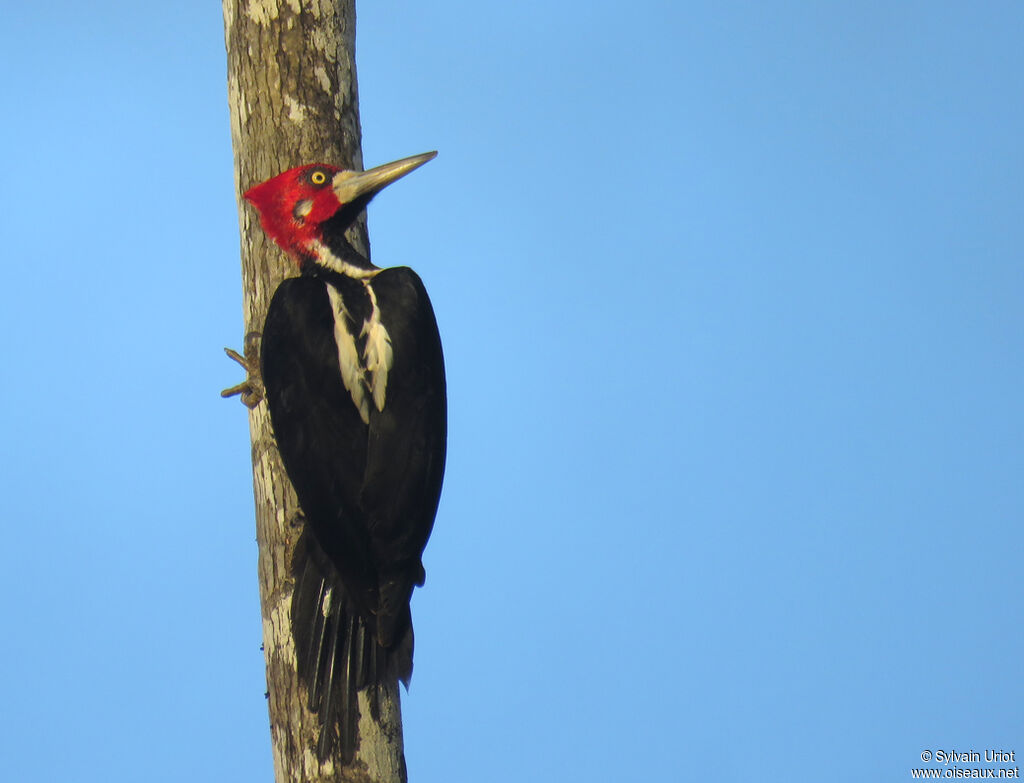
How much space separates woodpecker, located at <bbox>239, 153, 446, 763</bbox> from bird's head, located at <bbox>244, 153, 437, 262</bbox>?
0.21m

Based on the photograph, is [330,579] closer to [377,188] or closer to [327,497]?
[327,497]

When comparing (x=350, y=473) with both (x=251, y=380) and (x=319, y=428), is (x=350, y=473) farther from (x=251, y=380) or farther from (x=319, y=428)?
(x=251, y=380)

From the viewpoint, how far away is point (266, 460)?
134 inches

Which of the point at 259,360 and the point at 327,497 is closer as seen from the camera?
the point at 327,497

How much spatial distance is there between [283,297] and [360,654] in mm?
980

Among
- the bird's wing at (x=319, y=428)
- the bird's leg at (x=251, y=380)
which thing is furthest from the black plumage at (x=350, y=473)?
the bird's leg at (x=251, y=380)

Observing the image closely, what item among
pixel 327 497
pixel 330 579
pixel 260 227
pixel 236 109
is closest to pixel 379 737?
pixel 330 579

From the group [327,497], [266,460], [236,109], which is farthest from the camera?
[236,109]

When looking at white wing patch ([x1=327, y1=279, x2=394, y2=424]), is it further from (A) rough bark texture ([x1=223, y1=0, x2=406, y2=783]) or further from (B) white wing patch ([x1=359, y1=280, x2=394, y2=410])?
(A) rough bark texture ([x1=223, y1=0, x2=406, y2=783])

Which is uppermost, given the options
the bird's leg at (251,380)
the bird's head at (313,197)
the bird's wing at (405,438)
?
the bird's head at (313,197)

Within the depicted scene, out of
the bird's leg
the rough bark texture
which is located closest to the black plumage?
the rough bark texture

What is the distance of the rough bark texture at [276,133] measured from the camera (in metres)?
3.32

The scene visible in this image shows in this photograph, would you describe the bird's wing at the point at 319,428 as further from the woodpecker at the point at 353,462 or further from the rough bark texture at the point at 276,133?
the rough bark texture at the point at 276,133

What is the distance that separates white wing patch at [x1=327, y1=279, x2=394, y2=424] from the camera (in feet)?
10.5
